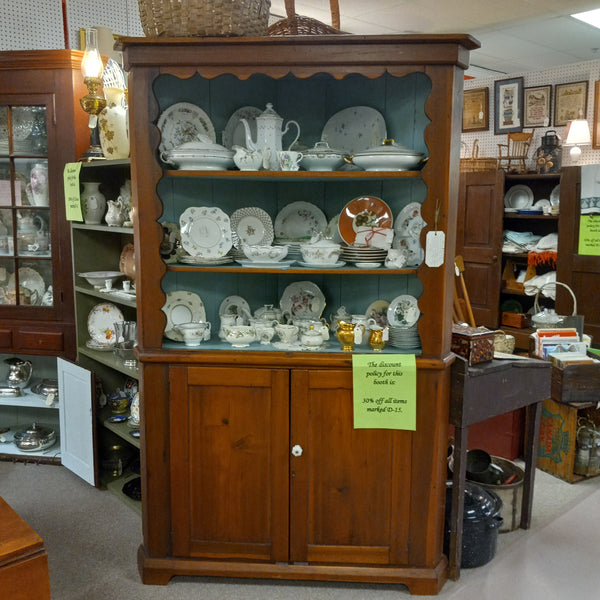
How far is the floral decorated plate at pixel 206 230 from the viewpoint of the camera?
2.46 metres

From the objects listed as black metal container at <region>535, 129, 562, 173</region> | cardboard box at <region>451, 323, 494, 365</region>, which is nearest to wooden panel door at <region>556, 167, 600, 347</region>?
black metal container at <region>535, 129, 562, 173</region>

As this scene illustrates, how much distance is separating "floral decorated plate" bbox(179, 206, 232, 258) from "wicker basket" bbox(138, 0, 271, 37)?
0.64 m

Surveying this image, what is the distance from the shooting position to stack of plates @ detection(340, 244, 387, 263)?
2.38m

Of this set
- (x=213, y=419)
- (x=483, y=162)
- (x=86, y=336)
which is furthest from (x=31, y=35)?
(x=483, y=162)

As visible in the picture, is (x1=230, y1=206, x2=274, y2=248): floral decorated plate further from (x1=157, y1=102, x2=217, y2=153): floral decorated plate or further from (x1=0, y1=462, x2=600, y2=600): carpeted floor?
(x1=0, y1=462, x2=600, y2=600): carpeted floor

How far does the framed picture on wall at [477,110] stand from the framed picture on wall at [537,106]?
42 cm

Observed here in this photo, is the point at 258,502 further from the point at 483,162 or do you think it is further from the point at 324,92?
the point at 483,162

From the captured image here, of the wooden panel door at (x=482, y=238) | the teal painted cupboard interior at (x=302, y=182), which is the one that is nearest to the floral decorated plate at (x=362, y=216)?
the teal painted cupboard interior at (x=302, y=182)

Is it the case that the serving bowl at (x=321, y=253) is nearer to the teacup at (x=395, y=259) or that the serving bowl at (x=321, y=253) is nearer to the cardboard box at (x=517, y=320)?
the teacup at (x=395, y=259)

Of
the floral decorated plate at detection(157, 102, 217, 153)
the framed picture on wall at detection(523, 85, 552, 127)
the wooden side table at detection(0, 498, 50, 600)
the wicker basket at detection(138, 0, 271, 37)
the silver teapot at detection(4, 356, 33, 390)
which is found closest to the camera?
the wooden side table at detection(0, 498, 50, 600)

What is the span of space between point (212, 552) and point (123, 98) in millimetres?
2074

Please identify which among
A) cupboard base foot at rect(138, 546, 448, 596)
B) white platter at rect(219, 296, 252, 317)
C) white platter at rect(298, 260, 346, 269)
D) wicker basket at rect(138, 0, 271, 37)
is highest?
wicker basket at rect(138, 0, 271, 37)

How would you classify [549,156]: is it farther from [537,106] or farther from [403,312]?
[403,312]

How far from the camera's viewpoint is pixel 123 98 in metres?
3.00
